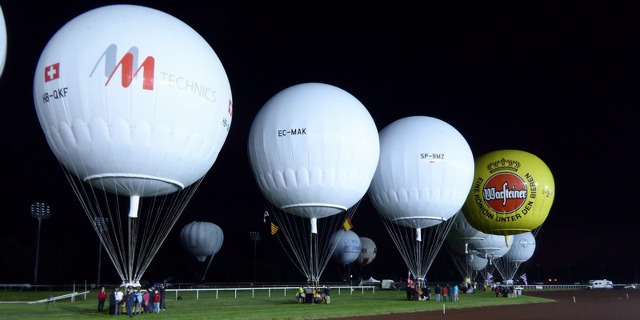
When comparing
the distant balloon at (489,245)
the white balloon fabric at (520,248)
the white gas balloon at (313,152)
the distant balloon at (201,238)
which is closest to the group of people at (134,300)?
the white gas balloon at (313,152)

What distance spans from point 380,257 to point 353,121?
86.5m

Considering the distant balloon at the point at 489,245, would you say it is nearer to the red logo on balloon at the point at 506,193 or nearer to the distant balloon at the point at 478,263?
the distant balloon at the point at 478,263

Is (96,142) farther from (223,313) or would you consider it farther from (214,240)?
(214,240)

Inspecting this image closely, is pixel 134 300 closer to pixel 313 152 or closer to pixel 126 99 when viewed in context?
pixel 126 99

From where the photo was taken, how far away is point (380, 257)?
11238 cm

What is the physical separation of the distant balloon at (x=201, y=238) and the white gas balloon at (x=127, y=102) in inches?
1761

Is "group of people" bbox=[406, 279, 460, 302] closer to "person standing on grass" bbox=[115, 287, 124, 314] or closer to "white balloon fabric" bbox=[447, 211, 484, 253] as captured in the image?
"white balloon fabric" bbox=[447, 211, 484, 253]

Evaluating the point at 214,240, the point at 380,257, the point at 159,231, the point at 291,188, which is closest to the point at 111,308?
the point at 159,231

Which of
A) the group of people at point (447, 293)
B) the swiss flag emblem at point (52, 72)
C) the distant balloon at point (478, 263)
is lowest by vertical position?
the group of people at point (447, 293)

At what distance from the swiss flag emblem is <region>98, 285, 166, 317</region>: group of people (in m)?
7.88

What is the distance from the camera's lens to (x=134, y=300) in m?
21.7

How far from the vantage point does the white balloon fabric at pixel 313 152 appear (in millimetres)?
27938

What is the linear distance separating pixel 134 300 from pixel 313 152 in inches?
412

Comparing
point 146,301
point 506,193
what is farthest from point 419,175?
point 146,301
